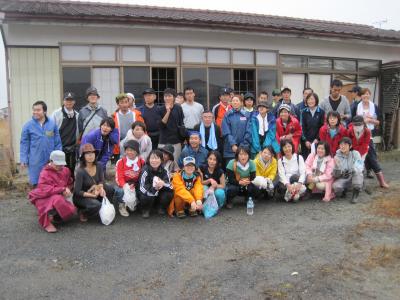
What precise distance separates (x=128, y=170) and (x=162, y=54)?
4152 mm

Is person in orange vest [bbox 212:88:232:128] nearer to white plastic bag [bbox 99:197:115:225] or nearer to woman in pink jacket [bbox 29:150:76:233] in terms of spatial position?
white plastic bag [bbox 99:197:115:225]

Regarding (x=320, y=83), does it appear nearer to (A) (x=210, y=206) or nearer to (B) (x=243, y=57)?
(B) (x=243, y=57)

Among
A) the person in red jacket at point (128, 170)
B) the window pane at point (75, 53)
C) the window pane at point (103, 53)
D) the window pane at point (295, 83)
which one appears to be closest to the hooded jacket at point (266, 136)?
the person in red jacket at point (128, 170)

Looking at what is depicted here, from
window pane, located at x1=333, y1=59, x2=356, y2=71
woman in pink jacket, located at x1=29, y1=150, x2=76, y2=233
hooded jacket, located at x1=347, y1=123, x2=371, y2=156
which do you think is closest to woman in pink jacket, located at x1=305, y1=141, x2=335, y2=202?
hooded jacket, located at x1=347, y1=123, x2=371, y2=156

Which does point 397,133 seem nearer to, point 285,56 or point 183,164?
point 285,56

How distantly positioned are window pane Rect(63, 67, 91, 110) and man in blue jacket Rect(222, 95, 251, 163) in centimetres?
346

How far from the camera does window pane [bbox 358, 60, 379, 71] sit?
11719mm

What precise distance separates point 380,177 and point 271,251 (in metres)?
3.65

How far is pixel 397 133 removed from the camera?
11.6m

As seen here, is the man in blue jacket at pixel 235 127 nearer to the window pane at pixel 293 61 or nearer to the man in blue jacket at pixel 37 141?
the man in blue jacket at pixel 37 141

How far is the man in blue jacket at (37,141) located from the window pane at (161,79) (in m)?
3.49

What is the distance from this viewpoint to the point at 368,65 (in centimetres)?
1190

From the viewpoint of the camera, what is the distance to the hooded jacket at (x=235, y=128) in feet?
20.5

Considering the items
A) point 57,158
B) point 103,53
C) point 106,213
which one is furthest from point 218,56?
point 106,213
